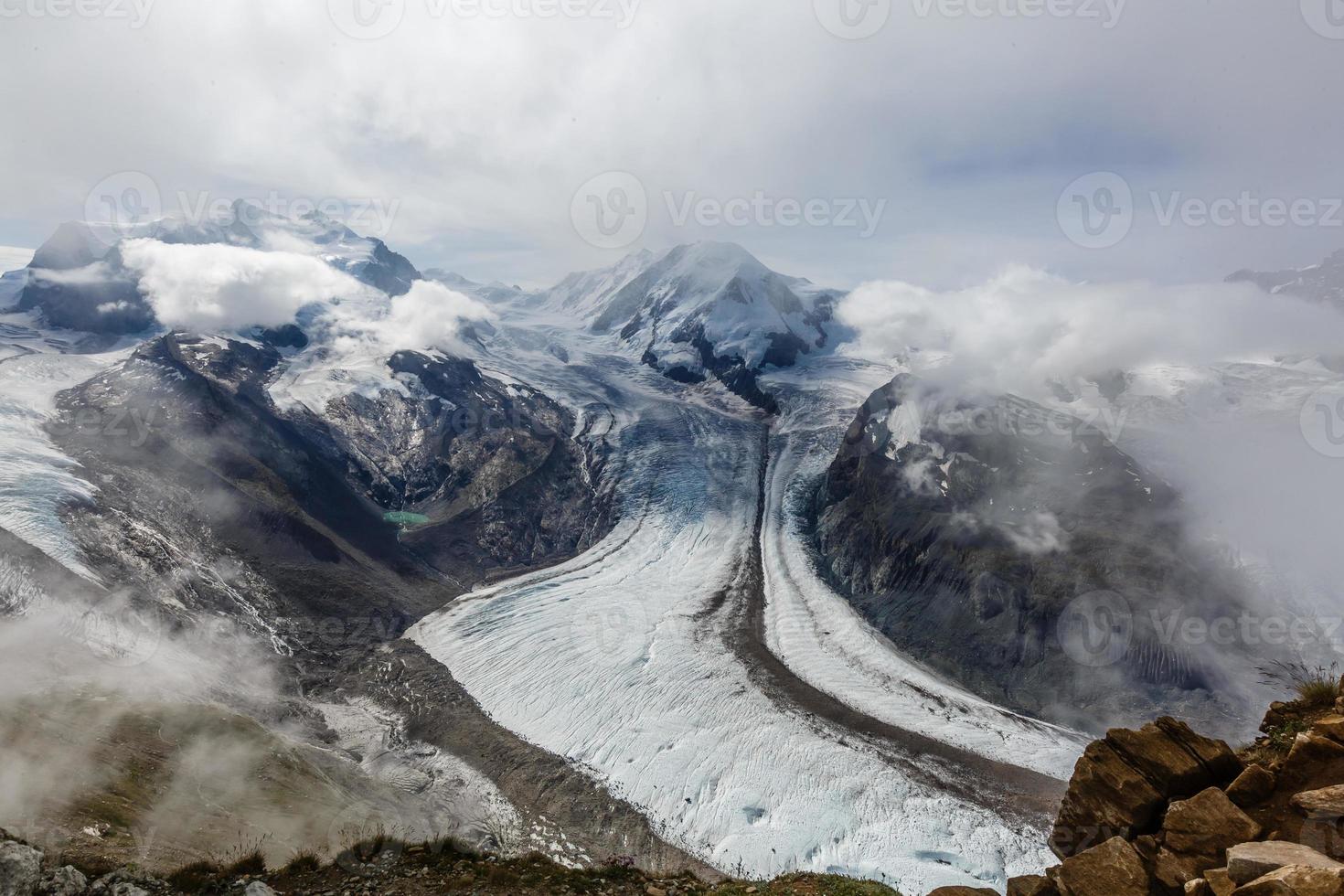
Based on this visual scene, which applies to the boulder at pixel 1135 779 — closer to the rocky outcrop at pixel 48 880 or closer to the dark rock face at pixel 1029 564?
the rocky outcrop at pixel 48 880

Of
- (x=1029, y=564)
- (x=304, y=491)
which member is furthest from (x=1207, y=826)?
(x=304, y=491)

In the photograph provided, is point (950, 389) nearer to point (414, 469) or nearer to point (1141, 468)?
point (1141, 468)

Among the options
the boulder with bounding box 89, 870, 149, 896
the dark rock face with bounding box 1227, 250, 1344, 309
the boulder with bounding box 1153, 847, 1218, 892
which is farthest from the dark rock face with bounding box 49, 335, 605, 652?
the dark rock face with bounding box 1227, 250, 1344, 309

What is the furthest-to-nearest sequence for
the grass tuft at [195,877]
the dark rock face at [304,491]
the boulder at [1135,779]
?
the dark rock face at [304,491], the grass tuft at [195,877], the boulder at [1135,779]

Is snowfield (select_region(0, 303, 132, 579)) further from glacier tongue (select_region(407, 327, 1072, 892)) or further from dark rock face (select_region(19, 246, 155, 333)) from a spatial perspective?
glacier tongue (select_region(407, 327, 1072, 892))

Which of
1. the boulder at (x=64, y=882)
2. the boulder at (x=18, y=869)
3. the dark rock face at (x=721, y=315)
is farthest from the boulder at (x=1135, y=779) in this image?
the dark rock face at (x=721, y=315)

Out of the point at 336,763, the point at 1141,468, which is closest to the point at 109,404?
the point at 336,763
